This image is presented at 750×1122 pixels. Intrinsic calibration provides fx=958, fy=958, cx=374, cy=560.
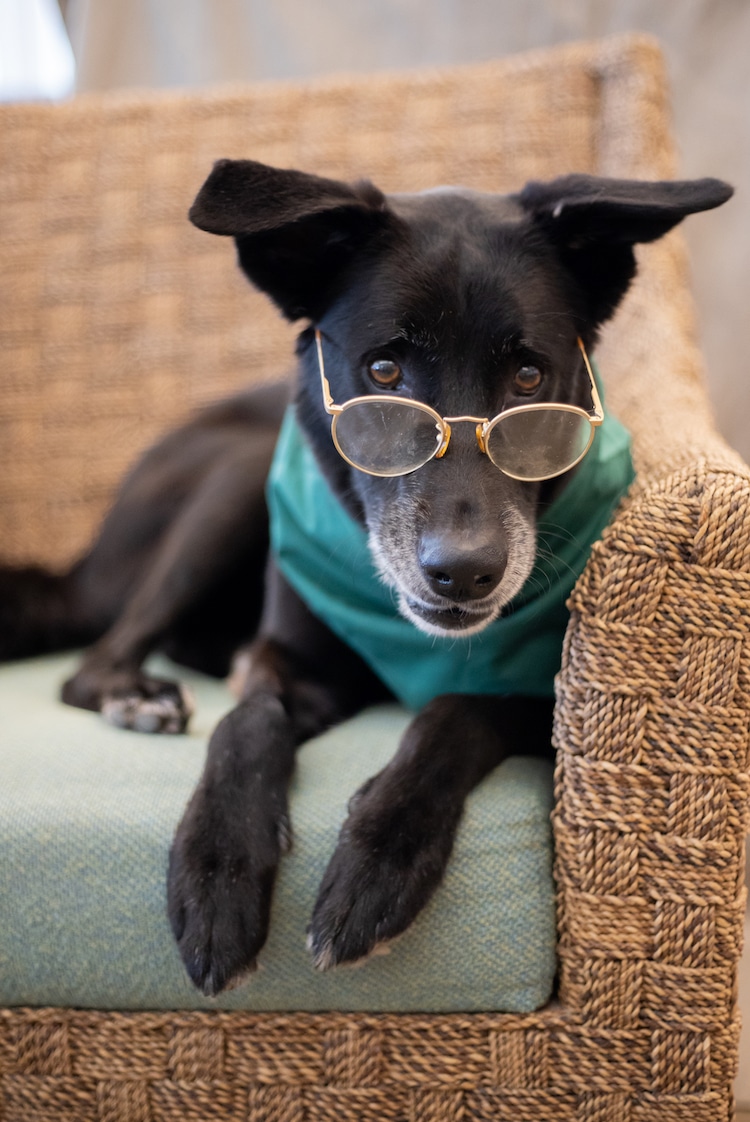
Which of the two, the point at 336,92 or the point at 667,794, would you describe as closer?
the point at 667,794

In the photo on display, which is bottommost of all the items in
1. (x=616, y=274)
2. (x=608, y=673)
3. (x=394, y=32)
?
(x=608, y=673)

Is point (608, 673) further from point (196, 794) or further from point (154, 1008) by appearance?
point (154, 1008)

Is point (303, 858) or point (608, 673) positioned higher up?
point (608, 673)

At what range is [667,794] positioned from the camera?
3.39ft

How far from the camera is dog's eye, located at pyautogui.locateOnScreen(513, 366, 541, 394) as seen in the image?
3.91ft

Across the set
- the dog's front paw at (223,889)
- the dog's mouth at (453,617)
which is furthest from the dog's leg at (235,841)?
the dog's mouth at (453,617)

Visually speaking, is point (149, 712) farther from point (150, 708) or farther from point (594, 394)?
point (594, 394)

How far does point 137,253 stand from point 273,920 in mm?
1492

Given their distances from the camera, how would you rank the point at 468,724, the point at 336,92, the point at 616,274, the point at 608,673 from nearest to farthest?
the point at 608,673, the point at 468,724, the point at 616,274, the point at 336,92

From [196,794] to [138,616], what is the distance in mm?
623

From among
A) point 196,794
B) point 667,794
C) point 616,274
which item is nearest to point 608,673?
point 667,794

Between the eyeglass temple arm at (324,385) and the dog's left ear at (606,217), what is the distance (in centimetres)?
33

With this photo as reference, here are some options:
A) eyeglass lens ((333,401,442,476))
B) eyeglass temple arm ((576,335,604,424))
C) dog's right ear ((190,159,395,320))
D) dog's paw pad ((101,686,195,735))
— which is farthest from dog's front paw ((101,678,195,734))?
eyeglass temple arm ((576,335,604,424))

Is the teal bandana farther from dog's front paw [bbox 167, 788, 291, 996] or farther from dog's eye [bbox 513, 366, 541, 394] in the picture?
→ dog's front paw [bbox 167, 788, 291, 996]
